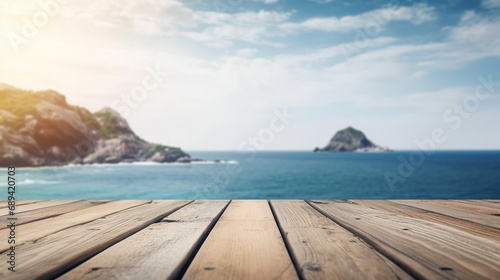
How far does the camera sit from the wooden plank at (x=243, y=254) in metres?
0.84

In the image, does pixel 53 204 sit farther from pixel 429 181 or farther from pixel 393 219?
pixel 429 181

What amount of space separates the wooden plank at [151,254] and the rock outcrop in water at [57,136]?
235ft

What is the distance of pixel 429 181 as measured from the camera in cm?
5703

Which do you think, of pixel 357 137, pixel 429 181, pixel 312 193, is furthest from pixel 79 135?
pixel 357 137

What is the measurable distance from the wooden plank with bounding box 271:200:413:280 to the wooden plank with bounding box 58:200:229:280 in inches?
13.3

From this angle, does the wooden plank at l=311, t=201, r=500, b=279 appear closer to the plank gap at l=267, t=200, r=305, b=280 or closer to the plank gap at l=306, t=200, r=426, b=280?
the plank gap at l=306, t=200, r=426, b=280

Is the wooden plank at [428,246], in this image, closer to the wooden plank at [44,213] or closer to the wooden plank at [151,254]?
the wooden plank at [151,254]

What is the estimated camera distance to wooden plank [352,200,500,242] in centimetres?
137

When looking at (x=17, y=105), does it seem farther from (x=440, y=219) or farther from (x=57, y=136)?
(x=440, y=219)

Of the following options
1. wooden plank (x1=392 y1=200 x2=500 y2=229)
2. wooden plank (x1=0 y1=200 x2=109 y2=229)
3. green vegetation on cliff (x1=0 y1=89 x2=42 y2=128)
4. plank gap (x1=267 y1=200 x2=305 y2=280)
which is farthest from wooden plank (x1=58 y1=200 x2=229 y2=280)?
green vegetation on cliff (x1=0 y1=89 x2=42 y2=128)

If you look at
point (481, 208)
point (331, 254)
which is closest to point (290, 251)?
point (331, 254)

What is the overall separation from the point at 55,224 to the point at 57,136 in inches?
2935

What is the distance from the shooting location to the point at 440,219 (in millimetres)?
1686

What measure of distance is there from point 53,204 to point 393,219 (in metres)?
2.24
